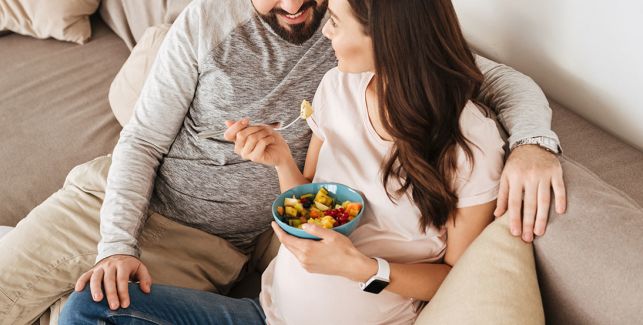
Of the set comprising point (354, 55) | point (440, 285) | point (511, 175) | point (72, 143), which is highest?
point (354, 55)

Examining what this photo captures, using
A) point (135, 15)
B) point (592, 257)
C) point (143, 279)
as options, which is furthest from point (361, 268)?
point (135, 15)

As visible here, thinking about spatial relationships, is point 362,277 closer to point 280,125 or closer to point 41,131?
point 280,125

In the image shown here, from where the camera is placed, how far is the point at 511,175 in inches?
41.8

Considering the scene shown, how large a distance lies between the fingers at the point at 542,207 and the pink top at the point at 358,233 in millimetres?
197

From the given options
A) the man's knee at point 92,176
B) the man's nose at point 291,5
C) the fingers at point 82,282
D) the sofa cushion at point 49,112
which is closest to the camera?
the fingers at point 82,282

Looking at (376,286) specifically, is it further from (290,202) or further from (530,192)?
(530,192)

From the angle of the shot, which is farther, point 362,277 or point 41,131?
point 41,131

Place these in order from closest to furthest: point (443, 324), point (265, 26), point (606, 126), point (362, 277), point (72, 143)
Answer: point (443, 324)
point (362, 277)
point (606, 126)
point (265, 26)
point (72, 143)

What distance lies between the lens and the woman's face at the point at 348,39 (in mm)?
1084

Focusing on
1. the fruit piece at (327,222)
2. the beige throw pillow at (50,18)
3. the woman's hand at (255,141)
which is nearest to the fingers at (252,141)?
the woman's hand at (255,141)

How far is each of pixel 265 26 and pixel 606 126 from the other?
0.81 metres

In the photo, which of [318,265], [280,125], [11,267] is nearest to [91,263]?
[11,267]

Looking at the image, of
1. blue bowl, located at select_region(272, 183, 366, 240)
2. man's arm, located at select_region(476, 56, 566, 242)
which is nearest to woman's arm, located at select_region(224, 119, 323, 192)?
blue bowl, located at select_region(272, 183, 366, 240)

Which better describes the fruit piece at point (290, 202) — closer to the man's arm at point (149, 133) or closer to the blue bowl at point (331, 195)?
the blue bowl at point (331, 195)
